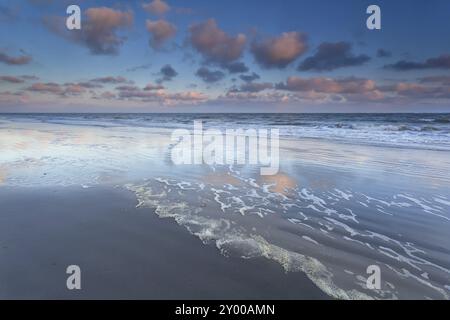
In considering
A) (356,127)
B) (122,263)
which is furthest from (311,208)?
(356,127)

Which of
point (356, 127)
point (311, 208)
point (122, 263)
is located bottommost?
point (122, 263)

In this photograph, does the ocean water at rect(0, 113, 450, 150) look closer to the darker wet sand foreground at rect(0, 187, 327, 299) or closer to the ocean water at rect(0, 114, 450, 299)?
the ocean water at rect(0, 114, 450, 299)

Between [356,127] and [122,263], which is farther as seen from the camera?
[356,127]

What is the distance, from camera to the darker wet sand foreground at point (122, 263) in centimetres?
267

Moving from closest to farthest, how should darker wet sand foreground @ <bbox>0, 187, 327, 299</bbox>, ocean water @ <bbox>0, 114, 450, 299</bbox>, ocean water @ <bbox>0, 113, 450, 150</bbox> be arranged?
darker wet sand foreground @ <bbox>0, 187, 327, 299</bbox>, ocean water @ <bbox>0, 114, 450, 299</bbox>, ocean water @ <bbox>0, 113, 450, 150</bbox>

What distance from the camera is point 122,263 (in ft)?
10.1

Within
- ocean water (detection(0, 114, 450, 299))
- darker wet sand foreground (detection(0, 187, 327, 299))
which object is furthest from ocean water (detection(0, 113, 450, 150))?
darker wet sand foreground (detection(0, 187, 327, 299))

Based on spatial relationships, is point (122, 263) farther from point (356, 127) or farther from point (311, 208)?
point (356, 127)

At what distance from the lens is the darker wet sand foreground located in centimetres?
267

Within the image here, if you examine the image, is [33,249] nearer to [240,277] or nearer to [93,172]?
[240,277]

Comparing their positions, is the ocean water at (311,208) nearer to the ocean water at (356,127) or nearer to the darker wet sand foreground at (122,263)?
the darker wet sand foreground at (122,263)

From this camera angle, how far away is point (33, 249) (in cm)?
334

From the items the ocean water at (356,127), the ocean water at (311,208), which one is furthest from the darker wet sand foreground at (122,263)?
the ocean water at (356,127)
